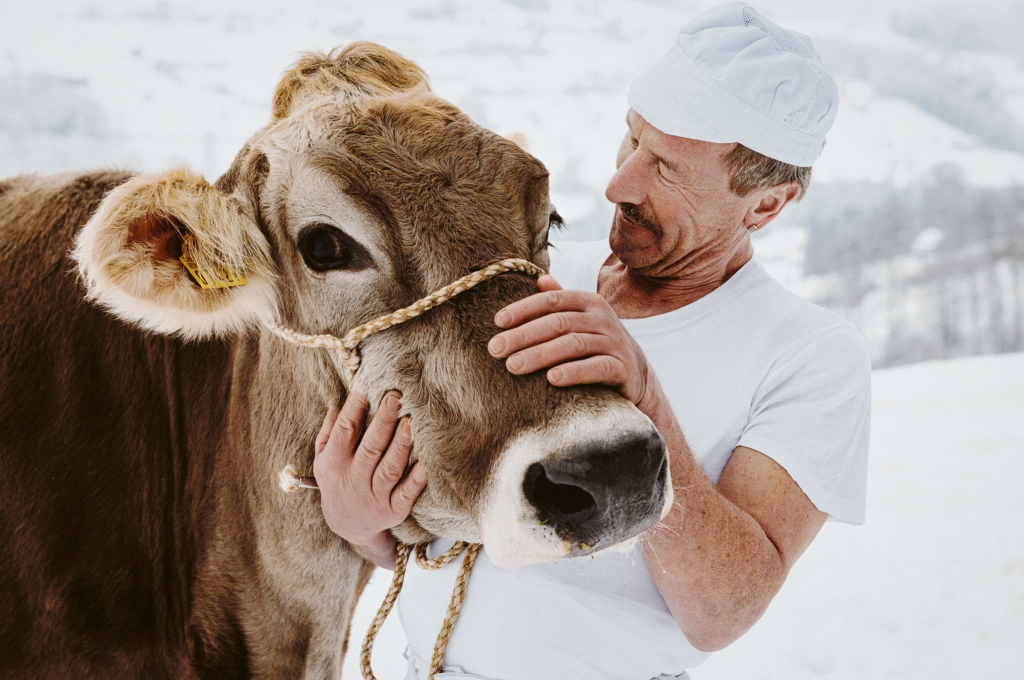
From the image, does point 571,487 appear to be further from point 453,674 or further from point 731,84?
point 731,84

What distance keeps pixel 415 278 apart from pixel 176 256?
567 millimetres

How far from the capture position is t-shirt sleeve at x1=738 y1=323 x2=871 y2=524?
1.55 meters

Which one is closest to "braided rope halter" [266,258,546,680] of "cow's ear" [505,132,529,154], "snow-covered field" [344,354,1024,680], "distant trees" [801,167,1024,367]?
"cow's ear" [505,132,529,154]

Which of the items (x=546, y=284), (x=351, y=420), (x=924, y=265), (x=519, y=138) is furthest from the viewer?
(x=924, y=265)

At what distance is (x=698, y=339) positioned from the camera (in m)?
1.78

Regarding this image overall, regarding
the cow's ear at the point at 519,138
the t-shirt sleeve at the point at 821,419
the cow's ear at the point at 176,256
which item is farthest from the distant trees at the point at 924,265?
the cow's ear at the point at 176,256

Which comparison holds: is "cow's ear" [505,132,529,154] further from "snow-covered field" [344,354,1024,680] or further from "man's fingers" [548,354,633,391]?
"snow-covered field" [344,354,1024,680]

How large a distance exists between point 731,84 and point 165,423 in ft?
5.55

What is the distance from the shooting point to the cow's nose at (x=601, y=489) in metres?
1.05

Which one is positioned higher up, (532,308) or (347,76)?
(347,76)

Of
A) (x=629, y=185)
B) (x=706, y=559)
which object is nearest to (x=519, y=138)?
(x=629, y=185)

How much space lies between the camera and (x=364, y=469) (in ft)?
4.57

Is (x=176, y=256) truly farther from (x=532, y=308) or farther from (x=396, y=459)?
(x=532, y=308)

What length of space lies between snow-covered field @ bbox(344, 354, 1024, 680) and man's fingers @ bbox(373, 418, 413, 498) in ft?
8.12
